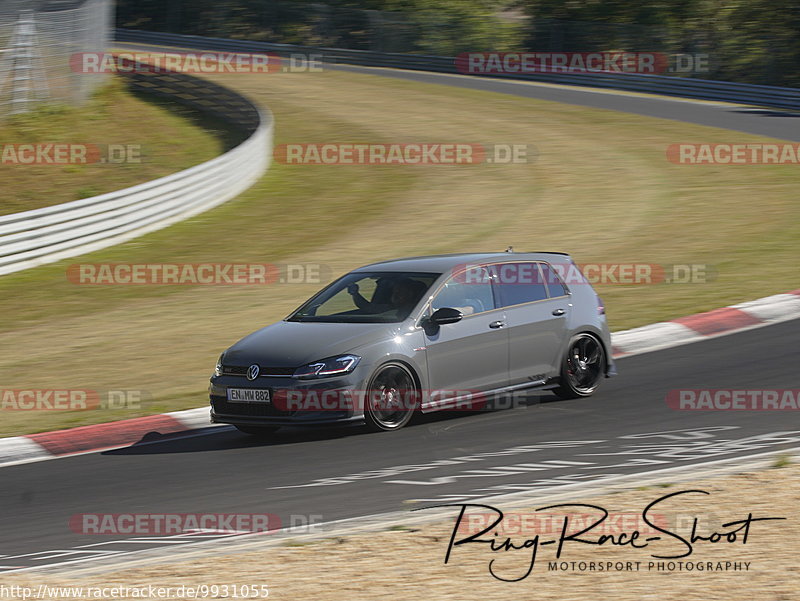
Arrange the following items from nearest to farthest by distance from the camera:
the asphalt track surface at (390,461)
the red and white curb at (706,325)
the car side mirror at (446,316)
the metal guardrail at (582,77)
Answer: the asphalt track surface at (390,461)
the car side mirror at (446,316)
the red and white curb at (706,325)
the metal guardrail at (582,77)

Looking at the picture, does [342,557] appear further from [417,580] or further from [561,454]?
[561,454]

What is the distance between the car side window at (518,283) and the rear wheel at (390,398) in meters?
1.39

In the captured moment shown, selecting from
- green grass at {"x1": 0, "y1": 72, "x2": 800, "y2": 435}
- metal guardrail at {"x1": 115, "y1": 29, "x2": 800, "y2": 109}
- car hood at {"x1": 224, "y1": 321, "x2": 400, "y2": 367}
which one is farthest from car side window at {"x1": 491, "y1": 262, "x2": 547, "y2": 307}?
metal guardrail at {"x1": 115, "y1": 29, "x2": 800, "y2": 109}

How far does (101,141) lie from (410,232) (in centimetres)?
1333

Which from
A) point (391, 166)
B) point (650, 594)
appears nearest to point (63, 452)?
point (650, 594)

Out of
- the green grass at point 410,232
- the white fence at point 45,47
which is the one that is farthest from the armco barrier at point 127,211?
the white fence at point 45,47

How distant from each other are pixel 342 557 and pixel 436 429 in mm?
4168

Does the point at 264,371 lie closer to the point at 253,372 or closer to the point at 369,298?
the point at 253,372

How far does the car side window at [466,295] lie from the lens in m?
11.2

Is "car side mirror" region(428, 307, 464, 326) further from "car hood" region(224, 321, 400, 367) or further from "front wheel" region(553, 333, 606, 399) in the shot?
"front wheel" region(553, 333, 606, 399)

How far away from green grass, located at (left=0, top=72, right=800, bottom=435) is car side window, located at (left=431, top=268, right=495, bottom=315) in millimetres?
2855

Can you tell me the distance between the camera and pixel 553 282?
11961mm

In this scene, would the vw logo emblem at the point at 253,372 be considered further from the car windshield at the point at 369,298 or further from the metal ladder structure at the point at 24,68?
the metal ladder structure at the point at 24,68

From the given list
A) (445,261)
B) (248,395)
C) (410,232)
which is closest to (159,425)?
(248,395)
